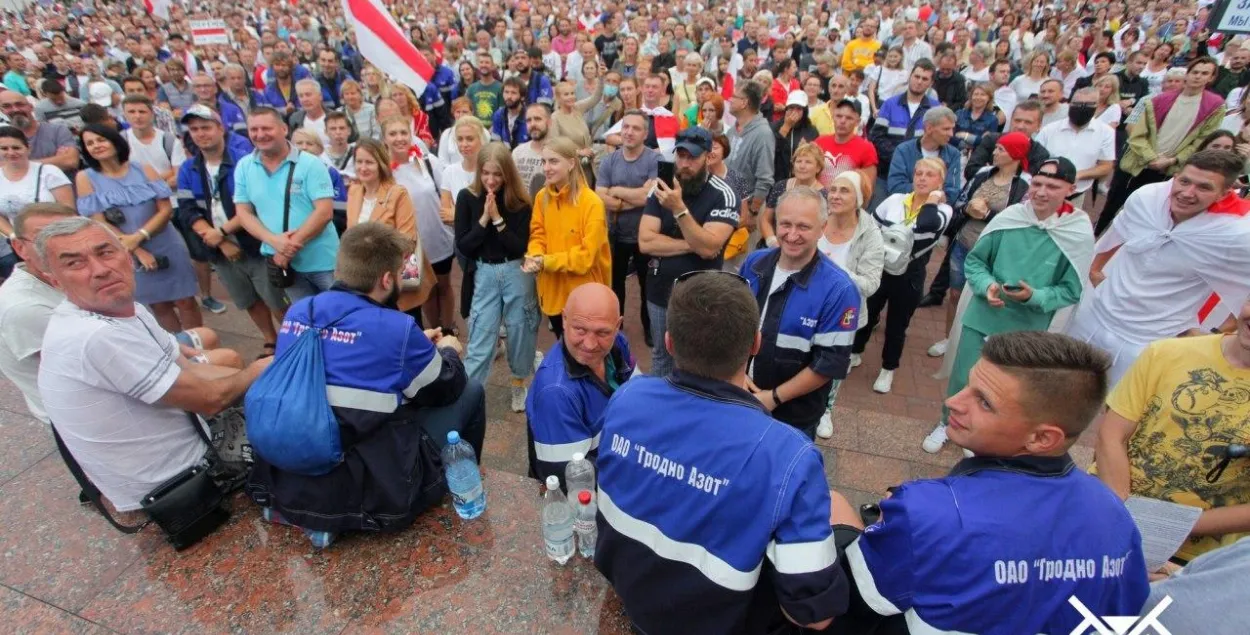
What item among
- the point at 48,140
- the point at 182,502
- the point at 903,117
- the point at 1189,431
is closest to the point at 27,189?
the point at 48,140

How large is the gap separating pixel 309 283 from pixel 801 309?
12.4ft

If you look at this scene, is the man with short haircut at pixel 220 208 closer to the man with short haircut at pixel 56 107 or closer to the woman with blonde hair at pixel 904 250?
the man with short haircut at pixel 56 107

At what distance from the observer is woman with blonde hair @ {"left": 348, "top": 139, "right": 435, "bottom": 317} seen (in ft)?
14.4

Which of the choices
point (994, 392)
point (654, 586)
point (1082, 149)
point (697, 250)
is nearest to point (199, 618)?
point (654, 586)

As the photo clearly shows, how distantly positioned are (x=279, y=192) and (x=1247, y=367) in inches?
211

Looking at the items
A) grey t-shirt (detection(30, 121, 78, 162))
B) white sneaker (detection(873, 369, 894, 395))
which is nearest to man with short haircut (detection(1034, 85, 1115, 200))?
white sneaker (detection(873, 369, 894, 395))

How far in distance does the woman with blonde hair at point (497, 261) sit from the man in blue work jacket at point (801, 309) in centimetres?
189

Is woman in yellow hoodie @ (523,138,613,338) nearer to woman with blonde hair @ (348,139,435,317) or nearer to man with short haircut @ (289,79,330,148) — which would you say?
woman with blonde hair @ (348,139,435,317)

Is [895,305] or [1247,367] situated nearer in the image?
[1247,367]

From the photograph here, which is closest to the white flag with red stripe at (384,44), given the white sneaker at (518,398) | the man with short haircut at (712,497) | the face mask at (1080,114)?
the white sneaker at (518,398)

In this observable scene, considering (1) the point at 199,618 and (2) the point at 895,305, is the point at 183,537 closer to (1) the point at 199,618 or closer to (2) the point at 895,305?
(1) the point at 199,618

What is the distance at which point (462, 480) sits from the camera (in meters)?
2.45

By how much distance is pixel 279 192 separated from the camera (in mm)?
4367

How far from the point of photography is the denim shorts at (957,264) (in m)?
4.98
